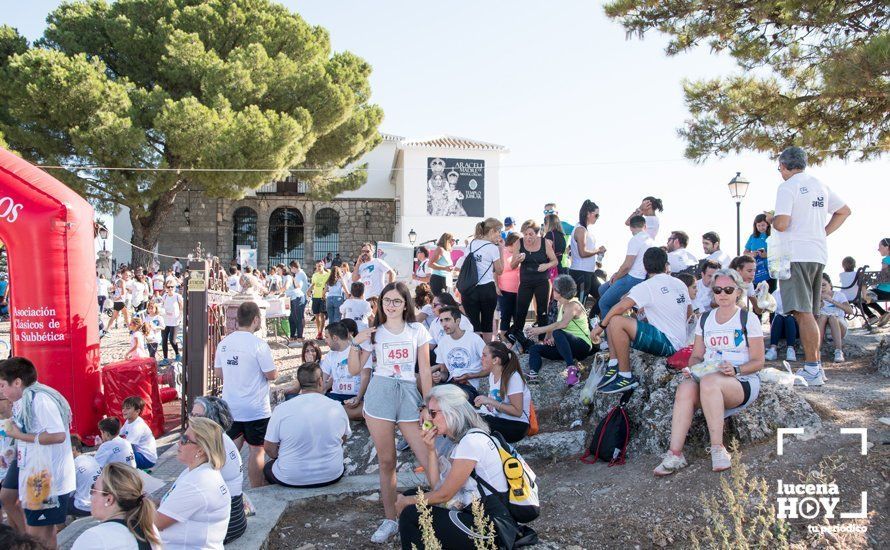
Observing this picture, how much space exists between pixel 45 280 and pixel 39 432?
11.6ft

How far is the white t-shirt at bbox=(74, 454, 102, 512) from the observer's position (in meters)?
5.57

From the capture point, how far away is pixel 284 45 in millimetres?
26891

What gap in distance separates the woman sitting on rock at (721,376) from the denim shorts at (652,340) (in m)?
0.77

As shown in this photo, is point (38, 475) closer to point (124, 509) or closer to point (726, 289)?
point (124, 509)

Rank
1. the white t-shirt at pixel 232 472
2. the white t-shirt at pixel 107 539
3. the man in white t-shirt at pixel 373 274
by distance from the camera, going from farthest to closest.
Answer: the man in white t-shirt at pixel 373 274, the white t-shirt at pixel 232 472, the white t-shirt at pixel 107 539

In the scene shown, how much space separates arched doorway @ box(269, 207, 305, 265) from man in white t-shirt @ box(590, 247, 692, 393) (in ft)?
93.1

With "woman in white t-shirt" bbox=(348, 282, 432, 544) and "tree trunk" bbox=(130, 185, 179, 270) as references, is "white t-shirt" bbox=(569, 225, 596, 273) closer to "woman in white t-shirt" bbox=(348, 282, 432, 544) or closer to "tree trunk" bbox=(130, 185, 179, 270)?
"woman in white t-shirt" bbox=(348, 282, 432, 544)

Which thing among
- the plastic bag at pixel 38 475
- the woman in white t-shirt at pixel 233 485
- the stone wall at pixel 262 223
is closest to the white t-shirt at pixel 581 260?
the woman in white t-shirt at pixel 233 485

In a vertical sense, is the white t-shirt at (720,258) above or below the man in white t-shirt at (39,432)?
above

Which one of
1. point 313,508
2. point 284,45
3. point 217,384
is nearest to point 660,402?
point 313,508

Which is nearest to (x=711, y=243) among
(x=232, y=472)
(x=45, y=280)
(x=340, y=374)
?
(x=340, y=374)

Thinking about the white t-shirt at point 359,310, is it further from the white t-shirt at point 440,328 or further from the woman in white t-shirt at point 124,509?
the woman in white t-shirt at point 124,509

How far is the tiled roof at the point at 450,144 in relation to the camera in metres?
32.0

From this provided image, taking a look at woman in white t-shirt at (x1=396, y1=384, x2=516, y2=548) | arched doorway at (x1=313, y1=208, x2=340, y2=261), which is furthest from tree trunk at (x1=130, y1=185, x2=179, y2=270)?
woman in white t-shirt at (x1=396, y1=384, x2=516, y2=548)
